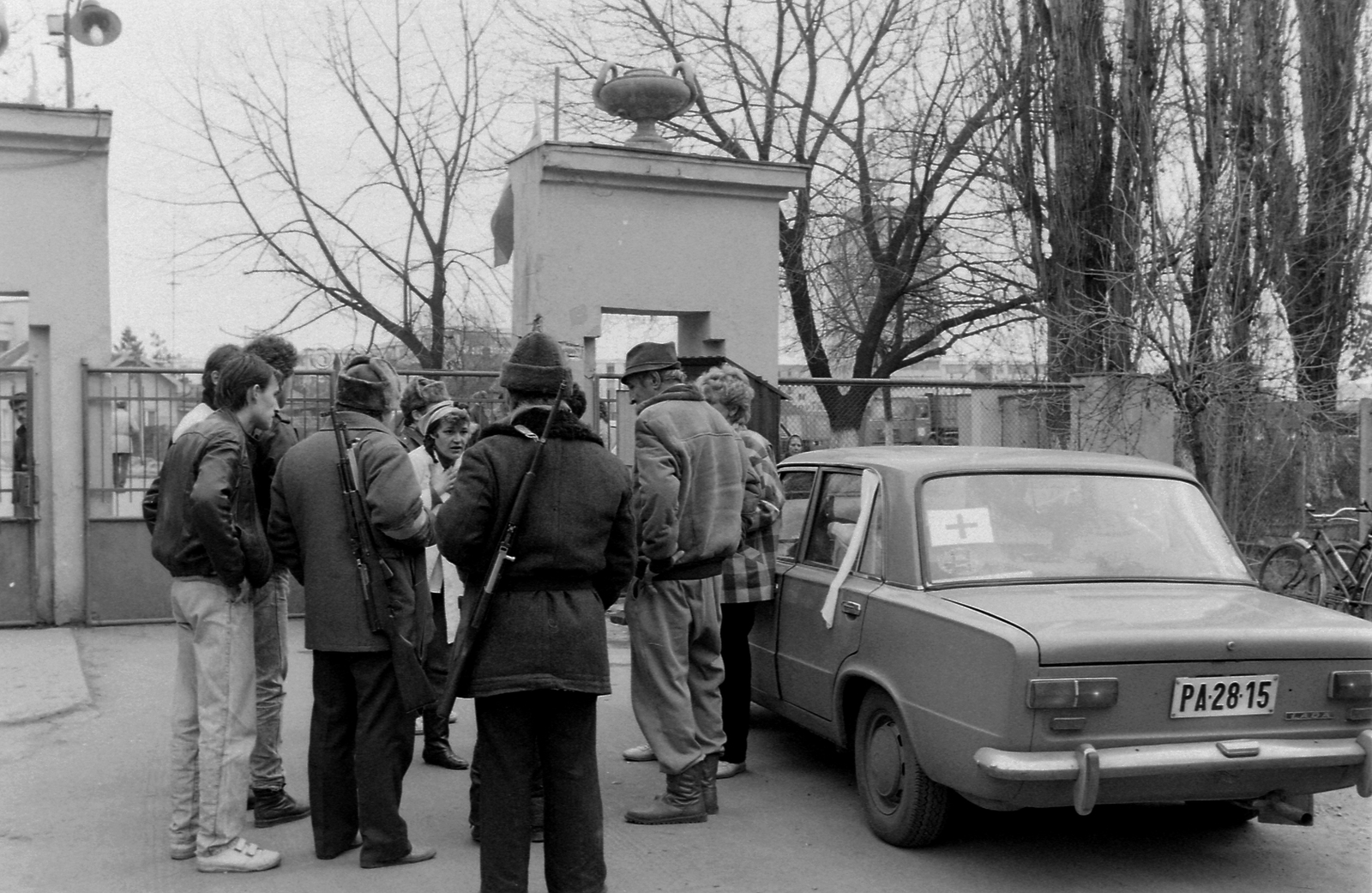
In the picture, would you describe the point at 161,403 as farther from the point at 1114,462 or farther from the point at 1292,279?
the point at 1292,279

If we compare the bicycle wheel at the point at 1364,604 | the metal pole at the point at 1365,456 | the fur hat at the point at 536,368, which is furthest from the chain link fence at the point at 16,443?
the metal pole at the point at 1365,456

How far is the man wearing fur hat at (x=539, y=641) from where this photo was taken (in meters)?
3.76

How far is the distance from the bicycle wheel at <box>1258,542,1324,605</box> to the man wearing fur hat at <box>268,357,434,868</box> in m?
7.73

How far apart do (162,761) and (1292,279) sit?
11.9m

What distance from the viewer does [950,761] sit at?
4254mm

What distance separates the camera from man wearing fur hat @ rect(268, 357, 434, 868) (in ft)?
14.5

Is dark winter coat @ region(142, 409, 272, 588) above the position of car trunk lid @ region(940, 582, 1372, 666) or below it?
above

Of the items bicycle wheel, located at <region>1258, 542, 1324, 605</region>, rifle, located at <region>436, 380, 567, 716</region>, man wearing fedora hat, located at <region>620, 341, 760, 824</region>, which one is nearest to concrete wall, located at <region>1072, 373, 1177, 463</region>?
bicycle wheel, located at <region>1258, 542, 1324, 605</region>

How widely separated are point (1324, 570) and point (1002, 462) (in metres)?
6.20

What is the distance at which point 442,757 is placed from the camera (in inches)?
233

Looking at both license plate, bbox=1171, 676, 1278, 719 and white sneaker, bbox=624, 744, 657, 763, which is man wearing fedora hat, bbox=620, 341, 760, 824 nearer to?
white sneaker, bbox=624, 744, 657, 763

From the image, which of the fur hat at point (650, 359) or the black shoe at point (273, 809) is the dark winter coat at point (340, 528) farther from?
the fur hat at point (650, 359)

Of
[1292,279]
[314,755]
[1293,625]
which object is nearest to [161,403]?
[314,755]

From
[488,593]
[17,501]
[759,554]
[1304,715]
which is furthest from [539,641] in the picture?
[17,501]
